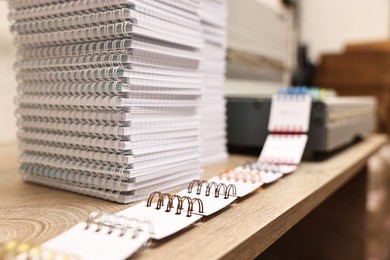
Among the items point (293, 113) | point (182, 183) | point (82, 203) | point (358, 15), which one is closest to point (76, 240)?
point (82, 203)

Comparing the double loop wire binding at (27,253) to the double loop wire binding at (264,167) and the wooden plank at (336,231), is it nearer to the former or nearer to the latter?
the double loop wire binding at (264,167)

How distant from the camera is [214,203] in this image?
58 cm

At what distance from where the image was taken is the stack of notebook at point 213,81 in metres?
0.94

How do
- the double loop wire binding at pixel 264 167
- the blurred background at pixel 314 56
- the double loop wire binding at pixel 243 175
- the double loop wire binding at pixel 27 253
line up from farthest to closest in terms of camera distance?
the blurred background at pixel 314 56, the double loop wire binding at pixel 264 167, the double loop wire binding at pixel 243 175, the double loop wire binding at pixel 27 253

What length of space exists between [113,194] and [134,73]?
188 mm

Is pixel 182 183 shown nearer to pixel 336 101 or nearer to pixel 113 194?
pixel 113 194

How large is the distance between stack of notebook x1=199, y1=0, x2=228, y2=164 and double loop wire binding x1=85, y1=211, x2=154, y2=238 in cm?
47

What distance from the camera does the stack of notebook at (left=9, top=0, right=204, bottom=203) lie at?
0.62 meters

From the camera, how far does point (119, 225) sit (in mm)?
465

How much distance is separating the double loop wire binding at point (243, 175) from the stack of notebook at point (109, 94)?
0.22 ft

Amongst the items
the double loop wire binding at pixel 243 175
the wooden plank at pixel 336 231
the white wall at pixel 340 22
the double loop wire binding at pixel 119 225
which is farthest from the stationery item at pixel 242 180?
the white wall at pixel 340 22

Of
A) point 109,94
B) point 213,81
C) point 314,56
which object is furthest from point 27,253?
point 314,56

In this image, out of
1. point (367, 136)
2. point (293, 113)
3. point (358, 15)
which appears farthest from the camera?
point (358, 15)

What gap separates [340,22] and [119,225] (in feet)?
9.05
